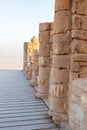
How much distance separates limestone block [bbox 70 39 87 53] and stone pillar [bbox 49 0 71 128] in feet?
0.52

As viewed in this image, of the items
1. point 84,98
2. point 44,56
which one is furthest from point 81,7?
point 44,56

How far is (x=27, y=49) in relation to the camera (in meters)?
14.1

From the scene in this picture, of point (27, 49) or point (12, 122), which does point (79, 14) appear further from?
point (27, 49)

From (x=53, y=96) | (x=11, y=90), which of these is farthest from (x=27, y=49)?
(x=53, y=96)

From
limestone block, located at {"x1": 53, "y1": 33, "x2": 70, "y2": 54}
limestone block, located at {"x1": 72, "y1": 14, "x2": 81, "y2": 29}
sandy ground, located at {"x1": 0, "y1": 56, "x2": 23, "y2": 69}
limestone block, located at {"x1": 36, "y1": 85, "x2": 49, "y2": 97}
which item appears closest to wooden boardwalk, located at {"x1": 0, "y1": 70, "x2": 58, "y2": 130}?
limestone block, located at {"x1": 36, "y1": 85, "x2": 49, "y2": 97}

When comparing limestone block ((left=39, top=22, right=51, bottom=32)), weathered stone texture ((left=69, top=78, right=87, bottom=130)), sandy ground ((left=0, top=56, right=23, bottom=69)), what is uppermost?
limestone block ((left=39, top=22, right=51, bottom=32))

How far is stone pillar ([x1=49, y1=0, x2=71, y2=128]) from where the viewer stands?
179 inches

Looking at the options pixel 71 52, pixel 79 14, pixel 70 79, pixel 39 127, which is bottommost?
pixel 39 127

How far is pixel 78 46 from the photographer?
4438 millimetres

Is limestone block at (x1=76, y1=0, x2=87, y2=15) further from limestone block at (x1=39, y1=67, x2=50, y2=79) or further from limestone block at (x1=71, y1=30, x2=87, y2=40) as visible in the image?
limestone block at (x1=39, y1=67, x2=50, y2=79)

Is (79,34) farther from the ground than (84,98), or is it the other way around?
(79,34)

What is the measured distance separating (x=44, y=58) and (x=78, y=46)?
2435mm

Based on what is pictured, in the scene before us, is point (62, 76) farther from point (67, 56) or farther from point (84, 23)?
point (84, 23)

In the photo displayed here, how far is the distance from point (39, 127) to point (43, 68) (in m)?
2.67
